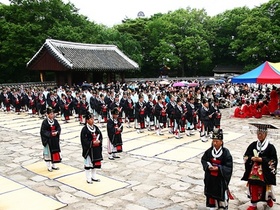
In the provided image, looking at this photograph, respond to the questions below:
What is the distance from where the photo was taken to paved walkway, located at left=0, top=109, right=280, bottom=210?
654 cm

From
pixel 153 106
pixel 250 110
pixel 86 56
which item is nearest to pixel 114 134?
pixel 153 106

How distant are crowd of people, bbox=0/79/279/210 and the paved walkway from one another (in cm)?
59

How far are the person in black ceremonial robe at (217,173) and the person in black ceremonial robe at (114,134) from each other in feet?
13.9

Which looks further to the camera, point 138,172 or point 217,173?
point 138,172

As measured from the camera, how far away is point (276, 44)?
37281mm

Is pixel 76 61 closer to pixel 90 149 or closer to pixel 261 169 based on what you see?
pixel 90 149

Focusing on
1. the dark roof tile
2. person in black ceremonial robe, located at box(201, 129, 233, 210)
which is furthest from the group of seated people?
the dark roof tile

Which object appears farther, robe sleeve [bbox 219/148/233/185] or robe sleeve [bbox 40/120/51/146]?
robe sleeve [bbox 40/120/51/146]

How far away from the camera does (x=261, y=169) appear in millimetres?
5797

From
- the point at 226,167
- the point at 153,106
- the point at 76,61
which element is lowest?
the point at 226,167

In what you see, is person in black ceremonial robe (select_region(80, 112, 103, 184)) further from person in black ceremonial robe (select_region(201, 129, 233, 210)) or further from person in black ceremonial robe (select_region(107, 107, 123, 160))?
person in black ceremonial robe (select_region(201, 129, 233, 210))

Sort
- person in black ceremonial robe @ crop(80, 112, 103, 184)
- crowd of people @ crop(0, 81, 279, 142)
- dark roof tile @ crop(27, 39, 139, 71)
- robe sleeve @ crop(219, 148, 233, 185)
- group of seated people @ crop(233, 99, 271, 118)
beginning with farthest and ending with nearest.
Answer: dark roof tile @ crop(27, 39, 139, 71), group of seated people @ crop(233, 99, 271, 118), crowd of people @ crop(0, 81, 279, 142), person in black ceremonial robe @ crop(80, 112, 103, 184), robe sleeve @ crop(219, 148, 233, 185)

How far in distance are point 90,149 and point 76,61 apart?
73.2ft

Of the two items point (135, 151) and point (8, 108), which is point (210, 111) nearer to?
point (135, 151)
